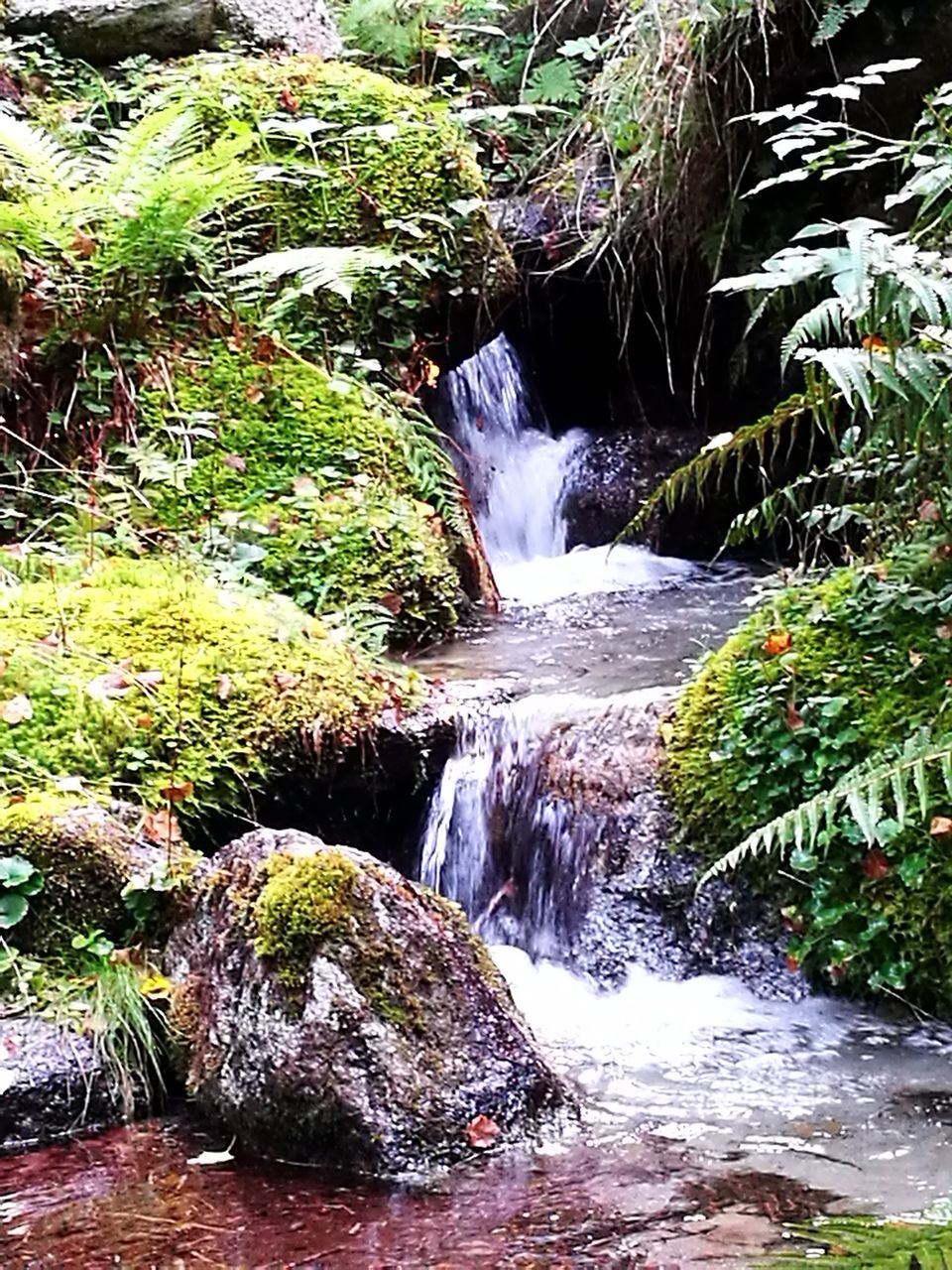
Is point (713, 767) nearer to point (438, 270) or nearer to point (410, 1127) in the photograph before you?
point (410, 1127)

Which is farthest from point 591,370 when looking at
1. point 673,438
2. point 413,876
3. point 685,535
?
point 413,876

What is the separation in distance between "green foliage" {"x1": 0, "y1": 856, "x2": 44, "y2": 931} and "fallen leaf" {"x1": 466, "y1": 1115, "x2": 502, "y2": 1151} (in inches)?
52.8

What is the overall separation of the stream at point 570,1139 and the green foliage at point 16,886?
2.18 feet

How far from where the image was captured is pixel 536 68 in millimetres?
9742

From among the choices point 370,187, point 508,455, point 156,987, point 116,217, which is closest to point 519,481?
point 508,455

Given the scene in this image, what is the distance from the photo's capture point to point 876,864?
3.84 m

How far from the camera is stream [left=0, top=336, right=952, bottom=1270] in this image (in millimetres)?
2559

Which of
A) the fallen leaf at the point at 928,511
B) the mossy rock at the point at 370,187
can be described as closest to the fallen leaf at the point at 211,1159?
the fallen leaf at the point at 928,511

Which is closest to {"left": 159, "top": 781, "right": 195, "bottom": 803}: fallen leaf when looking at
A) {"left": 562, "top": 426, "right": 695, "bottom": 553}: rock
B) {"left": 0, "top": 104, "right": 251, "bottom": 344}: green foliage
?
{"left": 0, "top": 104, "right": 251, "bottom": 344}: green foliage

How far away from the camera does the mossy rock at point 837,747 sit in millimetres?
3771

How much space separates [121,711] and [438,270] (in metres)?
3.62

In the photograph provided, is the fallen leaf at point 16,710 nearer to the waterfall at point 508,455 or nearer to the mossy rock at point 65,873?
the mossy rock at point 65,873

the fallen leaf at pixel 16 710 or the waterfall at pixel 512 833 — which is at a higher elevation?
the fallen leaf at pixel 16 710

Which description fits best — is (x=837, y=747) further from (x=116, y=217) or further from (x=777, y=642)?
(x=116, y=217)
